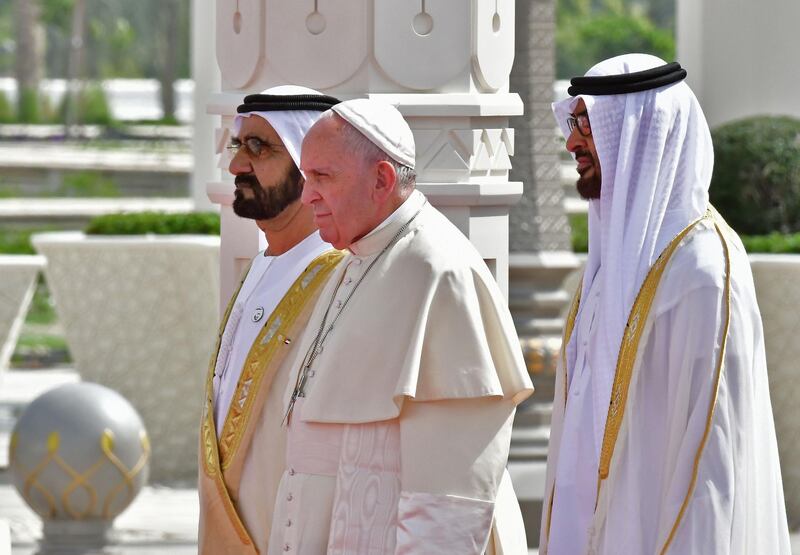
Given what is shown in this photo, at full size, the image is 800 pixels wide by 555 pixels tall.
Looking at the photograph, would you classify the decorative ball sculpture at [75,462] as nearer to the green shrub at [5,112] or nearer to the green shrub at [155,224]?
the green shrub at [155,224]

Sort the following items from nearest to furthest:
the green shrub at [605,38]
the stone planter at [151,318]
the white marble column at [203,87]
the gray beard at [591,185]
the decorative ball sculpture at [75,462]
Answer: the gray beard at [591,185] → the decorative ball sculpture at [75,462] → the stone planter at [151,318] → the white marble column at [203,87] → the green shrub at [605,38]

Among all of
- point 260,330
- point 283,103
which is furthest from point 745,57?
point 260,330

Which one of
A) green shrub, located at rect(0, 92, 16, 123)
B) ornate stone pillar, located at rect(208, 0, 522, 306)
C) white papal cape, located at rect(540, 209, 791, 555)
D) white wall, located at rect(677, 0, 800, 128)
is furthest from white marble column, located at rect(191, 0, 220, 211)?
green shrub, located at rect(0, 92, 16, 123)

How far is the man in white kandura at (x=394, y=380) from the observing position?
329cm

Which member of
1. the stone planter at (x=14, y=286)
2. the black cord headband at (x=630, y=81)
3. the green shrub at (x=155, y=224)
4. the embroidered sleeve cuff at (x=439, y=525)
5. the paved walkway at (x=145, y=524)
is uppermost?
the black cord headband at (x=630, y=81)

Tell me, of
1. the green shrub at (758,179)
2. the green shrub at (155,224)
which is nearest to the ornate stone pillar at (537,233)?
the green shrub at (758,179)

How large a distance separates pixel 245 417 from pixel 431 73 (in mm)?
1136

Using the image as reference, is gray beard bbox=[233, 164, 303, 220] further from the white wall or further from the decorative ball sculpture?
the white wall

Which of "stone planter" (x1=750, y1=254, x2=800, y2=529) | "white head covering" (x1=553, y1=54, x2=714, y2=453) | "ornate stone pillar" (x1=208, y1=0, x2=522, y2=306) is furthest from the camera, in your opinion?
"stone planter" (x1=750, y1=254, x2=800, y2=529)

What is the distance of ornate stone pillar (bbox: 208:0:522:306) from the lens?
14.9ft

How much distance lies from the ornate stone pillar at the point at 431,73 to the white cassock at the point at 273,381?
1.75 ft

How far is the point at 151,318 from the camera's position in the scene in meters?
8.98

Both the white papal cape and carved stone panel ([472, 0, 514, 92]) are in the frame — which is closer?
the white papal cape

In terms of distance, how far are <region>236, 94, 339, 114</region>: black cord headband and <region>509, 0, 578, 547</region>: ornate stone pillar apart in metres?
4.05
